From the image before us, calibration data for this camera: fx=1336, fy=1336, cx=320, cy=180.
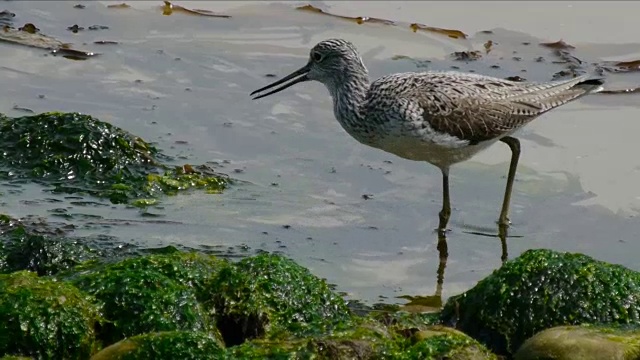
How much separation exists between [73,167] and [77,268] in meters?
2.04

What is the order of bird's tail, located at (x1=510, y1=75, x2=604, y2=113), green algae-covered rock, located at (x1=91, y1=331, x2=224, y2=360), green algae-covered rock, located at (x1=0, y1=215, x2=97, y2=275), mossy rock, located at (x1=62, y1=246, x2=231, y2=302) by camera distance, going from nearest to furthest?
green algae-covered rock, located at (x1=91, y1=331, x2=224, y2=360) → mossy rock, located at (x1=62, y1=246, x2=231, y2=302) → green algae-covered rock, located at (x1=0, y1=215, x2=97, y2=275) → bird's tail, located at (x1=510, y1=75, x2=604, y2=113)

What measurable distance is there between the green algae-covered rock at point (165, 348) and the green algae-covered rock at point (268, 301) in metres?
0.55

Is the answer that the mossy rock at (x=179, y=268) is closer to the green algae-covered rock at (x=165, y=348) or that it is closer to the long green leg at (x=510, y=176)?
the green algae-covered rock at (x=165, y=348)

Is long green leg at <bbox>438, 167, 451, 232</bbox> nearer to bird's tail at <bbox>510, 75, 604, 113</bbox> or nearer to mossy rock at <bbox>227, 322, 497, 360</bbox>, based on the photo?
bird's tail at <bbox>510, 75, 604, 113</bbox>

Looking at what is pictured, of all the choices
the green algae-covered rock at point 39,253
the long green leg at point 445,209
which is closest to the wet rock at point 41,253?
the green algae-covered rock at point 39,253

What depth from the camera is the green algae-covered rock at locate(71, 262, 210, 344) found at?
5898 millimetres

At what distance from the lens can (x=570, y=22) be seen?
38.5 ft

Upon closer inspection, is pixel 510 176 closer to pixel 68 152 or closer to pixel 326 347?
pixel 68 152

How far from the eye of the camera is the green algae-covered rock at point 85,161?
8398 millimetres

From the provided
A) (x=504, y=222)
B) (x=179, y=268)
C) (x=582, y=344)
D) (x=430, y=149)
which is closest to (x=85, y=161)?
(x=430, y=149)

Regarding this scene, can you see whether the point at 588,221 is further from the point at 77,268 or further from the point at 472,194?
the point at 77,268

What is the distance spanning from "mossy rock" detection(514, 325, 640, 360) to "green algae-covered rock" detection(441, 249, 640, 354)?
0.24 meters

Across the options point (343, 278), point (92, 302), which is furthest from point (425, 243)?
point (92, 302)

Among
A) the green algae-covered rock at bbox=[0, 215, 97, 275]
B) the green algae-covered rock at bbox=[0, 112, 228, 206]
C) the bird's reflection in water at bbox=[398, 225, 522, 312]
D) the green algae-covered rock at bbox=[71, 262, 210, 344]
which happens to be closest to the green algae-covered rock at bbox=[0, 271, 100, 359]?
the green algae-covered rock at bbox=[71, 262, 210, 344]
